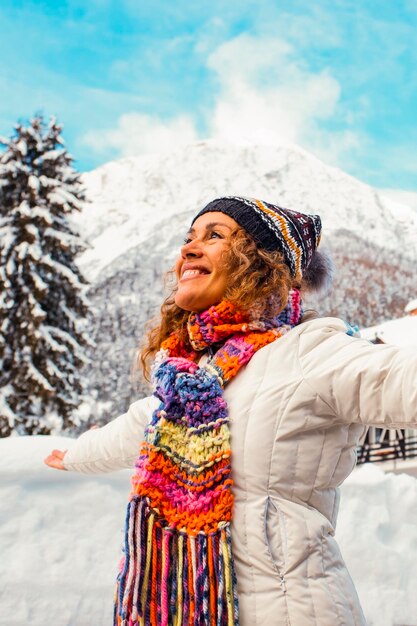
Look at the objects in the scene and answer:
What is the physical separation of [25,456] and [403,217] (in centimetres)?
13081

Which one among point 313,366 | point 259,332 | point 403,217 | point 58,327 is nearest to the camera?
point 313,366

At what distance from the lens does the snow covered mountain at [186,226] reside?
4462cm

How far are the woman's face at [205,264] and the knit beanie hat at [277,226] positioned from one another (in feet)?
0.15

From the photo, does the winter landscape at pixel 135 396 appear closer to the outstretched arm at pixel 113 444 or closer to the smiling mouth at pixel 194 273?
the outstretched arm at pixel 113 444

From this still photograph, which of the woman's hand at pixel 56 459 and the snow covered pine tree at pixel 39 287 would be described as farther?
the snow covered pine tree at pixel 39 287

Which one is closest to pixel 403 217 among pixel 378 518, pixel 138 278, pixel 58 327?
pixel 138 278

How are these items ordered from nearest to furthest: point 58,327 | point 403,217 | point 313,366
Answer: point 313,366
point 58,327
point 403,217

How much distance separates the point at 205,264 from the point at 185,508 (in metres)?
0.80

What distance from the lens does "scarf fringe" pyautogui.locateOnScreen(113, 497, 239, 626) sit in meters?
1.65

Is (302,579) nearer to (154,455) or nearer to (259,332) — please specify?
(154,455)

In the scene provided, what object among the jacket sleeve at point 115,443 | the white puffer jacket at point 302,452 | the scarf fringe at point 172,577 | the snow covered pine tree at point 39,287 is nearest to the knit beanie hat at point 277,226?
the white puffer jacket at point 302,452

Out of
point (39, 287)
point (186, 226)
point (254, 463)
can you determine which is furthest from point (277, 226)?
point (186, 226)

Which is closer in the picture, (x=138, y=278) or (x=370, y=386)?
(x=370, y=386)

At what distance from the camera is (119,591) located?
178 cm
